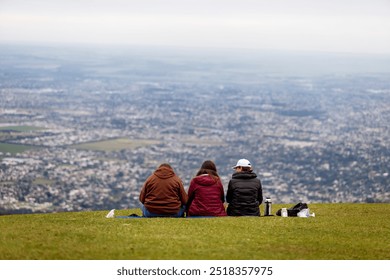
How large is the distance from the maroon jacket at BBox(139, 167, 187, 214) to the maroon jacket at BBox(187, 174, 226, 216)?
28cm

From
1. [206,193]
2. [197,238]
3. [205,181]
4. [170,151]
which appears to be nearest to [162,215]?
[206,193]

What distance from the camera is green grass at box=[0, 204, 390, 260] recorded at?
47.4 feet

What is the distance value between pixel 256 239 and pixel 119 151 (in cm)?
12090

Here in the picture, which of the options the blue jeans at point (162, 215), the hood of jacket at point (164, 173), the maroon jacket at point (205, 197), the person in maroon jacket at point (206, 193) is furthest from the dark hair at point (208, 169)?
the blue jeans at point (162, 215)

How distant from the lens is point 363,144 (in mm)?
146125

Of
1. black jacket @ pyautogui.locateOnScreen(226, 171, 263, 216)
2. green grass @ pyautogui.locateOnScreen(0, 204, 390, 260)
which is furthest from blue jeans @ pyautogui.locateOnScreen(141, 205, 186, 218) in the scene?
black jacket @ pyautogui.locateOnScreen(226, 171, 263, 216)

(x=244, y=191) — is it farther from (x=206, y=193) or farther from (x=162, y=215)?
(x=162, y=215)

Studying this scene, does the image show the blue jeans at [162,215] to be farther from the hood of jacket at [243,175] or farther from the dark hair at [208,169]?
the hood of jacket at [243,175]

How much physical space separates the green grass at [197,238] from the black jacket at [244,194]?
0.51 meters

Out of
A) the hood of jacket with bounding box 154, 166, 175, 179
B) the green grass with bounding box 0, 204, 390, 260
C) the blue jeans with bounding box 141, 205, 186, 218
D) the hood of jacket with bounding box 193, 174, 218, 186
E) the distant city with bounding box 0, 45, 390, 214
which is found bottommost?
the distant city with bounding box 0, 45, 390, 214

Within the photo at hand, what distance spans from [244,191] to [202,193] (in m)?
1.12

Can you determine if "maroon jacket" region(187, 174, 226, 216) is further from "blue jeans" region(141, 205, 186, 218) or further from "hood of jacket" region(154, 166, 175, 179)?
"hood of jacket" region(154, 166, 175, 179)

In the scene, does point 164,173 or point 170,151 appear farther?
point 170,151

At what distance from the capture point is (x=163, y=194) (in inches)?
738
